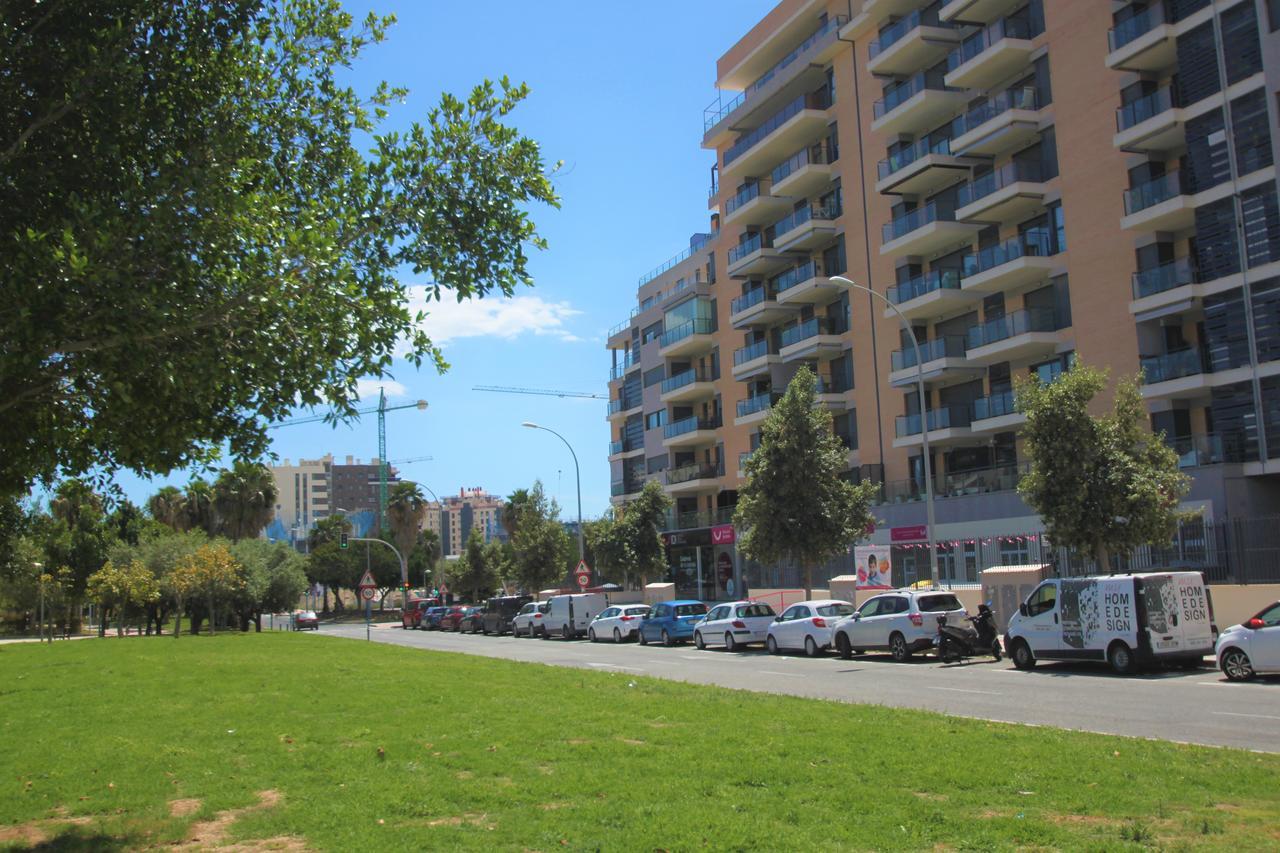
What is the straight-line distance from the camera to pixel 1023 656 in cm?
2205

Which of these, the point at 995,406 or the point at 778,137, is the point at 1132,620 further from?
the point at 778,137

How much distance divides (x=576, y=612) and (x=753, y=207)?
2245 centimetres

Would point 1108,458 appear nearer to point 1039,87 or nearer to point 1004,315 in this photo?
point 1004,315

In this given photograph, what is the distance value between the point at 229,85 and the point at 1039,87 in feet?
119

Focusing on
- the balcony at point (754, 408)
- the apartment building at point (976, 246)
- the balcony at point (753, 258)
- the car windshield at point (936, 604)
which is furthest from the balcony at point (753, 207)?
the car windshield at point (936, 604)

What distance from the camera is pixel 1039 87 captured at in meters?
38.8

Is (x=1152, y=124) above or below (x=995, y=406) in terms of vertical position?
above

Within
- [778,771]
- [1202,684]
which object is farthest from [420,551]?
[778,771]

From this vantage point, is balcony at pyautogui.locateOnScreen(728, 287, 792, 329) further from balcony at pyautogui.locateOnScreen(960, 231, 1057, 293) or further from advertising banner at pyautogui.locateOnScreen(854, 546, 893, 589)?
advertising banner at pyautogui.locateOnScreen(854, 546, 893, 589)

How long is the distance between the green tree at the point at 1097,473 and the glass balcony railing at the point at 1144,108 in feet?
40.9

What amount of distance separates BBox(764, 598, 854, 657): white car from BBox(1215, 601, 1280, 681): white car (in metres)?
11.2

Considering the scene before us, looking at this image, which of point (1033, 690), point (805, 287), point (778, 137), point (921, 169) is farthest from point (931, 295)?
point (1033, 690)


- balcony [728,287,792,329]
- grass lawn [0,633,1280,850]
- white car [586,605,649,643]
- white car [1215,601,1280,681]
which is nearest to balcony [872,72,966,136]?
balcony [728,287,792,329]

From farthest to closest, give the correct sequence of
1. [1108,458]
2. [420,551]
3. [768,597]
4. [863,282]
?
[420,551], [863,282], [768,597], [1108,458]
